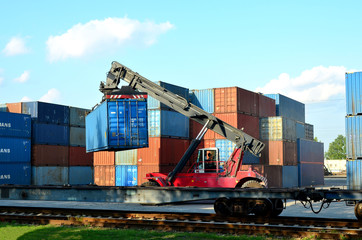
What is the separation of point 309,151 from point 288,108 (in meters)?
5.40

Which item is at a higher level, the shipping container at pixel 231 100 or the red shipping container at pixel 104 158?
the shipping container at pixel 231 100

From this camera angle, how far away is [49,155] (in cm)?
3803

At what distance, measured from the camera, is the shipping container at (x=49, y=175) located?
1422 inches

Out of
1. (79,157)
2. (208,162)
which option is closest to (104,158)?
(79,157)

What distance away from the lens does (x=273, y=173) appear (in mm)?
35375

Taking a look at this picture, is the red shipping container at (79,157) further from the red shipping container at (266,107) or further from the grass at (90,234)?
the grass at (90,234)

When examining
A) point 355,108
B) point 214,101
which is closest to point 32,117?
point 214,101

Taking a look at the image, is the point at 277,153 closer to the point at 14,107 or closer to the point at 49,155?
the point at 49,155

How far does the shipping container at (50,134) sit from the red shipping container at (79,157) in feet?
4.04

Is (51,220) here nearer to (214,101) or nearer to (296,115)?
(214,101)

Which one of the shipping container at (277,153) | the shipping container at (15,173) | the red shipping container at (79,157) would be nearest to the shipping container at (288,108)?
the shipping container at (277,153)

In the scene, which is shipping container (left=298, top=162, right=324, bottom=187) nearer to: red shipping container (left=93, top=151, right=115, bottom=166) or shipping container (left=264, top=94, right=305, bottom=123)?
shipping container (left=264, top=94, right=305, bottom=123)

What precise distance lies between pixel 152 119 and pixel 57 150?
504 inches

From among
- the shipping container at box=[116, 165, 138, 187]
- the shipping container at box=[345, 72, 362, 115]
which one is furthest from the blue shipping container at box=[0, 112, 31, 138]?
the shipping container at box=[345, 72, 362, 115]
